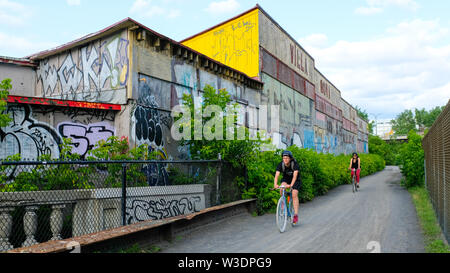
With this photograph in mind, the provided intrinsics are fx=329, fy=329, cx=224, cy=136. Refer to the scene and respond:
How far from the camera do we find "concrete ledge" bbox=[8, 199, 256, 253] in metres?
4.76

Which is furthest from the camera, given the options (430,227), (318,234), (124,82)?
(124,82)

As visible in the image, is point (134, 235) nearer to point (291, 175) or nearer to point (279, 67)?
point (291, 175)

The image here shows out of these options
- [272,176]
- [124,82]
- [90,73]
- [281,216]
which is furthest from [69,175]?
[272,176]

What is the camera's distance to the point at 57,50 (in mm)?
12391

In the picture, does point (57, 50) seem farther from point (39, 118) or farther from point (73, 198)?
point (73, 198)

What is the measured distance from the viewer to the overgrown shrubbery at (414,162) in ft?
51.1

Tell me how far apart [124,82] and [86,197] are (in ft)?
15.3

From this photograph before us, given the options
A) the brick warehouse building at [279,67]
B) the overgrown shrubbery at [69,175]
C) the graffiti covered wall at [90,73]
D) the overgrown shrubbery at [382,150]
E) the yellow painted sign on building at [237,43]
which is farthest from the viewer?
the overgrown shrubbery at [382,150]

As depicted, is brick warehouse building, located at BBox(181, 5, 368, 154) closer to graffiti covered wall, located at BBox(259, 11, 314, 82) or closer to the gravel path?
graffiti covered wall, located at BBox(259, 11, 314, 82)

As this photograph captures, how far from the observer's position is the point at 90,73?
37.9ft

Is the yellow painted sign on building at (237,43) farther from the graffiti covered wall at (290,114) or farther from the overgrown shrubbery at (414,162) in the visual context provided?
the overgrown shrubbery at (414,162)

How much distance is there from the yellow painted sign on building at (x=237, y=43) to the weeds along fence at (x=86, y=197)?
37.2 ft

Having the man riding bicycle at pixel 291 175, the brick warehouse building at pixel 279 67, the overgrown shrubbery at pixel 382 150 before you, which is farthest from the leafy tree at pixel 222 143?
the overgrown shrubbery at pixel 382 150
